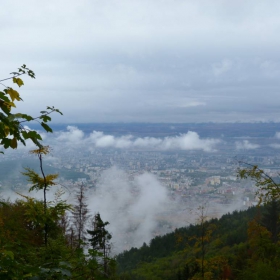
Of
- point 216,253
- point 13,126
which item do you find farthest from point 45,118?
point 216,253

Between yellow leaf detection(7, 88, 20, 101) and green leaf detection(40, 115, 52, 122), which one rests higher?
yellow leaf detection(7, 88, 20, 101)

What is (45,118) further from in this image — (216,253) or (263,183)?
(216,253)

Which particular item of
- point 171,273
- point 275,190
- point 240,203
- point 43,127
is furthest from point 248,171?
point 240,203

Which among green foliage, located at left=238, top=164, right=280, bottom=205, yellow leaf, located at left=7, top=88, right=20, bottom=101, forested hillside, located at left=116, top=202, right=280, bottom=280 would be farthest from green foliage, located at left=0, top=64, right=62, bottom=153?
forested hillside, located at left=116, top=202, right=280, bottom=280

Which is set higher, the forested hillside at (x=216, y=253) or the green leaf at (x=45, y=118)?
the green leaf at (x=45, y=118)

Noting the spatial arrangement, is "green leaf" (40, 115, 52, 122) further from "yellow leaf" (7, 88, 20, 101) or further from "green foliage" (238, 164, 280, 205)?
"green foliage" (238, 164, 280, 205)

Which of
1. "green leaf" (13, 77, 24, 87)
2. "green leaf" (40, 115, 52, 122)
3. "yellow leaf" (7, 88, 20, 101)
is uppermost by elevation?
"green leaf" (13, 77, 24, 87)

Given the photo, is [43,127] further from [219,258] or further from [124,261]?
[124,261]

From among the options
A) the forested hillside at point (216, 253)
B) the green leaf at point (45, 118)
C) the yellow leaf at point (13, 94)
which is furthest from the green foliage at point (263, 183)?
the yellow leaf at point (13, 94)

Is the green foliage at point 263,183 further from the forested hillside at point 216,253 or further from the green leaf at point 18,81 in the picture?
the green leaf at point 18,81

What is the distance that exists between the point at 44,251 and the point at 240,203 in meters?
189

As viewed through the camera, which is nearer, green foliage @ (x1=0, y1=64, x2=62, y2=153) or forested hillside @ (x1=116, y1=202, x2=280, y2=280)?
green foliage @ (x1=0, y1=64, x2=62, y2=153)

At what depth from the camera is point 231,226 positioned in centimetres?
8044

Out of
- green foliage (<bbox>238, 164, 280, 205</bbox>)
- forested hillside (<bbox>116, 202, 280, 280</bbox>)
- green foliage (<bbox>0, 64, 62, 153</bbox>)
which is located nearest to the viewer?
green foliage (<bbox>0, 64, 62, 153</bbox>)
